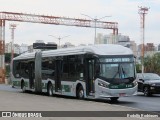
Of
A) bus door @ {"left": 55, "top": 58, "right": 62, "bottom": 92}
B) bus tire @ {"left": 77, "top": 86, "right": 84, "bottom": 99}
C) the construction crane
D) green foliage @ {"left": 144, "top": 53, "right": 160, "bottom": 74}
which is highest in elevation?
the construction crane

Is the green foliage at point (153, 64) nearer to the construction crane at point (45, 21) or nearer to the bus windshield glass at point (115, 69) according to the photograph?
the construction crane at point (45, 21)

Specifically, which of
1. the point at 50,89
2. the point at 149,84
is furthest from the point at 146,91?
the point at 50,89

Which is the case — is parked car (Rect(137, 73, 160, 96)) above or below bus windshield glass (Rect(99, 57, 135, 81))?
below

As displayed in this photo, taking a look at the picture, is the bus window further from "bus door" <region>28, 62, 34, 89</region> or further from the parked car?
the parked car

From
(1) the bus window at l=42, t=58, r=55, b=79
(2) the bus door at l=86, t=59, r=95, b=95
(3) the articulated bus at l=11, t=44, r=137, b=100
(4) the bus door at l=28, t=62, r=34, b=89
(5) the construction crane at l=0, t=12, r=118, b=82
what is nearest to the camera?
(3) the articulated bus at l=11, t=44, r=137, b=100

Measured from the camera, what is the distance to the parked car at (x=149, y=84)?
2964 cm

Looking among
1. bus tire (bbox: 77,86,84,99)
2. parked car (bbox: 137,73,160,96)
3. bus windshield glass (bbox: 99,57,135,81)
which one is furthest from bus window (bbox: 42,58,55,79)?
parked car (bbox: 137,73,160,96)

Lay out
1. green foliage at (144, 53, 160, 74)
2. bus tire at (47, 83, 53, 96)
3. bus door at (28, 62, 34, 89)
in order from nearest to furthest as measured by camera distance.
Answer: bus tire at (47, 83, 53, 96)
bus door at (28, 62, 34, 89)
green foliage at (144, 53, 160, 74)

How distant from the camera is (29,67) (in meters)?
33.9

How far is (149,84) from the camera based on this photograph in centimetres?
2978

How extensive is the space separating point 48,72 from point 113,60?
7.53 meters

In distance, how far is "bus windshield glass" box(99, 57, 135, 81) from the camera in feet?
75.7

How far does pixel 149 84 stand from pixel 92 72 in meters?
7.34

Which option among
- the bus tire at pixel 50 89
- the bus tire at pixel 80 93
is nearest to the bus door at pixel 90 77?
the bus tire at pixel 80 93
